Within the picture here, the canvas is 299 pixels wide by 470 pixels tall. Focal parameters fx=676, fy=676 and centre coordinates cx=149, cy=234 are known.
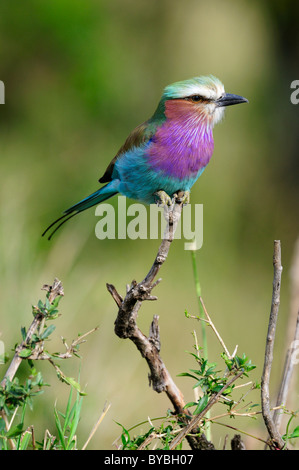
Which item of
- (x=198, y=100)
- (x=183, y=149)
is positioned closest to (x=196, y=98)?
(x=198, y=100)

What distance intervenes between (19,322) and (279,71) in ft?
10.2

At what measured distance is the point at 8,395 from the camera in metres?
1.03

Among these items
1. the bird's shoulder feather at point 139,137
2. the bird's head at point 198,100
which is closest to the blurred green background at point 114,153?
the bird's shoulder feather at point 139,137

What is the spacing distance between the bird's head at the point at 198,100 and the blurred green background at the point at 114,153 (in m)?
0.80

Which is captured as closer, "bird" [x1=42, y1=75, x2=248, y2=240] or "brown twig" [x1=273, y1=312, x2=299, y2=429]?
"brown twig" [x1=273, y1=312, x2=299, y2=429]

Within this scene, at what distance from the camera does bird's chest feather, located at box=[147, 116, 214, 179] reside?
1415mm

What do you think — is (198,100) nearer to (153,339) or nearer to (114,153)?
(153,339)

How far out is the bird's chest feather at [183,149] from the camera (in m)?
1.42

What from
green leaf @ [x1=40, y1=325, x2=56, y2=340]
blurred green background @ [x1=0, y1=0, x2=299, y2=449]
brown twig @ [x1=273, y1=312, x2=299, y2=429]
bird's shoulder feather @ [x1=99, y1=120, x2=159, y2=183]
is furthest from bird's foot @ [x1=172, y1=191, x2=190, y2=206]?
blurred green background @ [x1=0, y1=0, x2=299, y2=449]

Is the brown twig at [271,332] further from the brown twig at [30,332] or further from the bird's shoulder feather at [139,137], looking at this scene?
the bird's shoulder feather at [139,137]

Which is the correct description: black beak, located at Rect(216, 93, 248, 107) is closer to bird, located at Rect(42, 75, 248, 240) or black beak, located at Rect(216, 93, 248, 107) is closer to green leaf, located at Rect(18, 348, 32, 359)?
bird, located at Rect(42, 75, 248, 240)

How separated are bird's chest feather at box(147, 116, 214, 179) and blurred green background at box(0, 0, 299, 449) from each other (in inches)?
28.5

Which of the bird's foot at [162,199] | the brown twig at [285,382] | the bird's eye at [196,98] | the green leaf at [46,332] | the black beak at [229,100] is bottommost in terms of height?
the brown twig at [285,382]

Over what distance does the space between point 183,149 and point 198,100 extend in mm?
118
